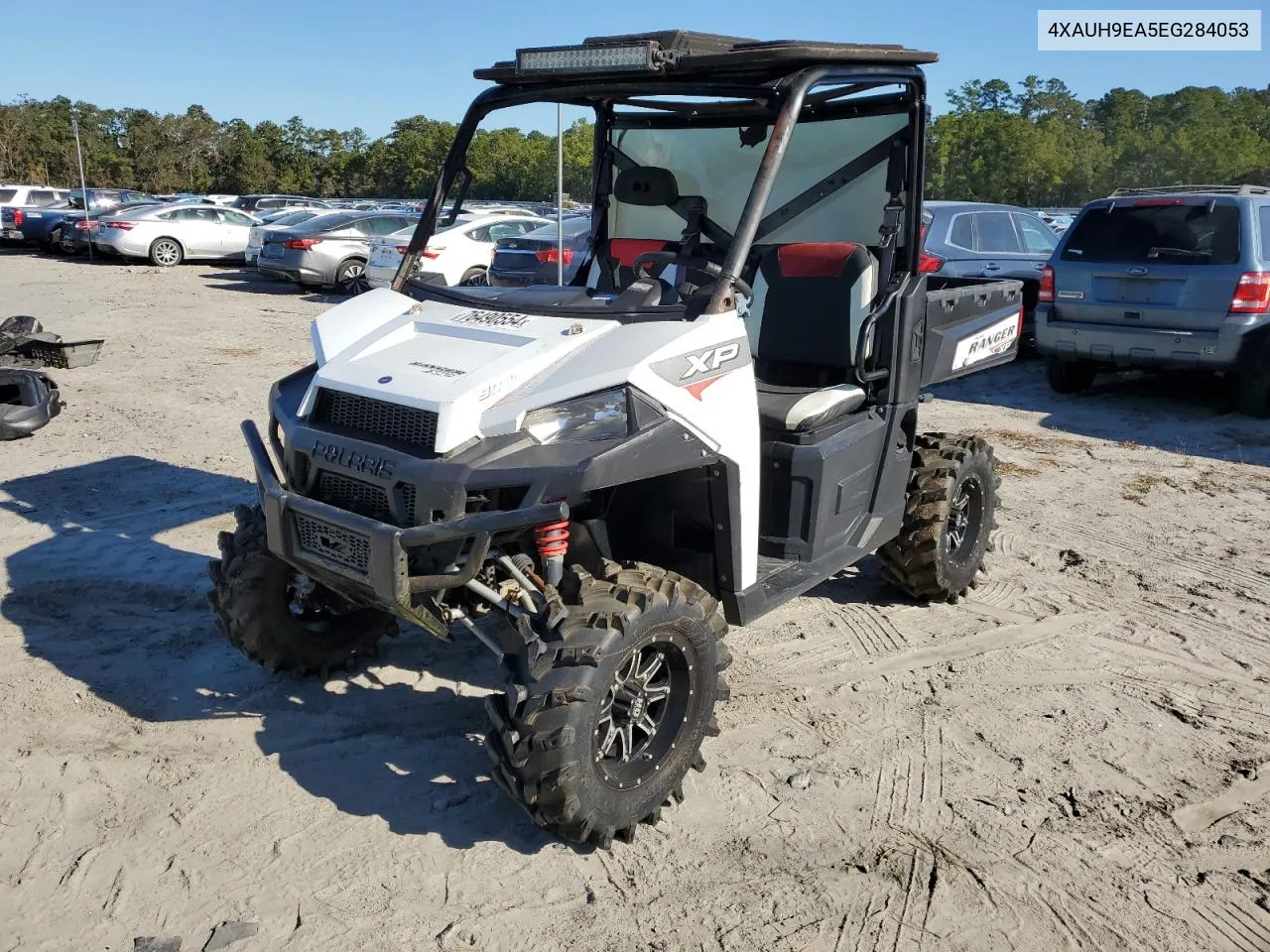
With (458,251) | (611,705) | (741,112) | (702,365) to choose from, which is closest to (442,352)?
(702,365)

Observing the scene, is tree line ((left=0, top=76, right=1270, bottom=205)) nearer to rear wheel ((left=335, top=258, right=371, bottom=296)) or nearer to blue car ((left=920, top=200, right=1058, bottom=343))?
rear wheel ((left=335, top=258, right=371, bottom=296))

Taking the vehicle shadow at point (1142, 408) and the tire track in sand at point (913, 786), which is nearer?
the tire track in sand at point (913, 786)

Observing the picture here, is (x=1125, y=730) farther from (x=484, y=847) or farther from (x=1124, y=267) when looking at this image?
(x=1124, y=267)

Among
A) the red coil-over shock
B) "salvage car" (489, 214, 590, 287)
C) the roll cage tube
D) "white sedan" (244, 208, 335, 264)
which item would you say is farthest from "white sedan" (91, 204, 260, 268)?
the red coil-over shock

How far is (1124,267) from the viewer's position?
928cm

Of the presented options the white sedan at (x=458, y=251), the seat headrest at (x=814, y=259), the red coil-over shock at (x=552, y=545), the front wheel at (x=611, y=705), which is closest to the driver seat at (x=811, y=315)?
the seat headrest at (x=814, y=259)

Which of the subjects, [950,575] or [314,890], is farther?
[950,575]

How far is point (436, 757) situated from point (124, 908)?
111cm

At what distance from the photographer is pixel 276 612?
4.12 m

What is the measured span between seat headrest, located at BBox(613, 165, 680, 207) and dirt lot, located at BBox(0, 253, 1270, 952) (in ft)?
6.51

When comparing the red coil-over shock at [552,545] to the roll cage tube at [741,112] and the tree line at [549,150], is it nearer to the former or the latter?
the roll cage tube at [741,112]

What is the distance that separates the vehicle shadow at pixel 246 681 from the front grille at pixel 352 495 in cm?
99

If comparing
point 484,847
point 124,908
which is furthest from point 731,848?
point 124,908

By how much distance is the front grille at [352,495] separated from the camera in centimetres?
332
